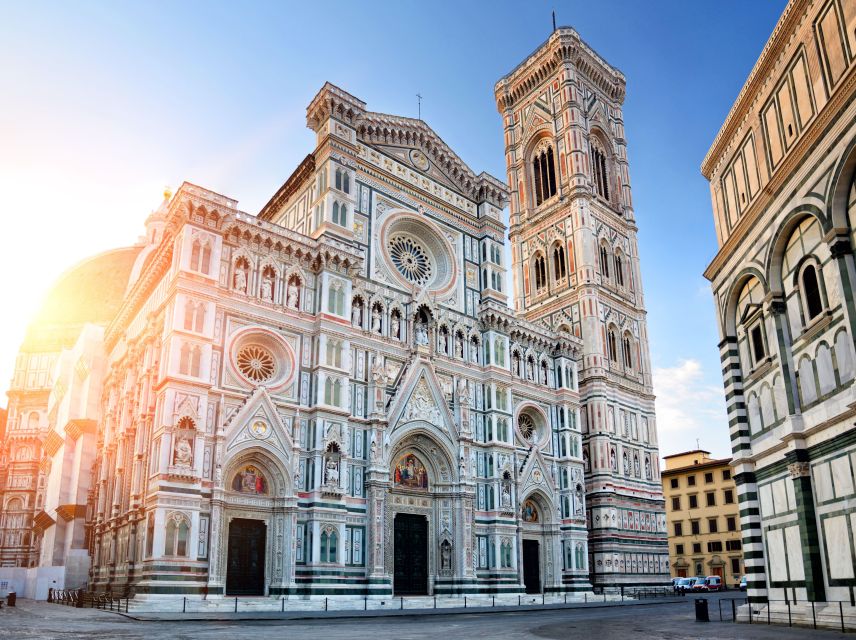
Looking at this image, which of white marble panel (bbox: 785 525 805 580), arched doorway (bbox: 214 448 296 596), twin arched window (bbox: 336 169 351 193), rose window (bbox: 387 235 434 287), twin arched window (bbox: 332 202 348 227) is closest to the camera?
Answer: white marble panel (bbox: 785 525 805 580)

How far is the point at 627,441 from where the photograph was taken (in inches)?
1982

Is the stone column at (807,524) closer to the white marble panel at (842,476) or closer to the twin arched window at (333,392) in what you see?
the white marble panel at (842,476)

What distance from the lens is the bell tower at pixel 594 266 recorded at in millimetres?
48188

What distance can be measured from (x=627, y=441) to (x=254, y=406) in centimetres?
2942

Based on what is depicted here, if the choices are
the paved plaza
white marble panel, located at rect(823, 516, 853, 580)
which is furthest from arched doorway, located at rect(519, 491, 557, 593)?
white marble panel, located at rect(823, 516, 853, 580)

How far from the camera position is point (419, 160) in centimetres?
4447

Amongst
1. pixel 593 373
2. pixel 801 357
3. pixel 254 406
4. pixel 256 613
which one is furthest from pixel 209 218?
pixel 593 373

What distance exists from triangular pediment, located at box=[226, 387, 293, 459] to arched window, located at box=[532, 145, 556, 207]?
1344 inches

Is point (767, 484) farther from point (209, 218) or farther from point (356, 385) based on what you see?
point (209, 218)

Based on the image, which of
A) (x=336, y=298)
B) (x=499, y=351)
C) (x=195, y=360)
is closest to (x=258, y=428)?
(x=195, y=360)

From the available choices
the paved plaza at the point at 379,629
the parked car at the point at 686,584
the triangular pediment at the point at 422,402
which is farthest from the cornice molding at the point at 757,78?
the parked car at the point at 686,584

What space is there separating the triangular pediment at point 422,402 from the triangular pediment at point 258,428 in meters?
6.37

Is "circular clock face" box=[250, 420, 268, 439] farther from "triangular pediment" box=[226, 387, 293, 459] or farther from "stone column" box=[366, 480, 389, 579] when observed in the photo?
"stone column" box=[366, 480, 389, 579]

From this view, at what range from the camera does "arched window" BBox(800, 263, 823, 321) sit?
688 inches
